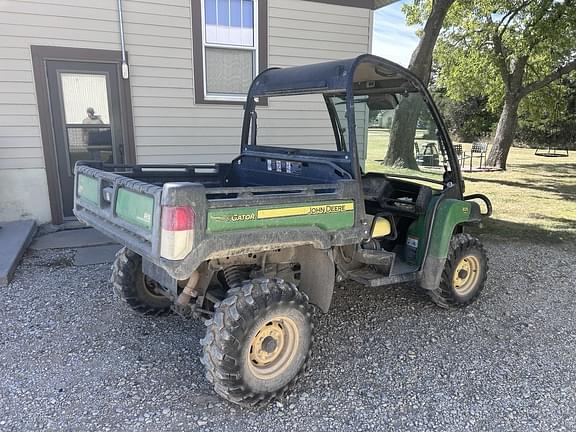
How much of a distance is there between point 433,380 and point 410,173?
72.7 inches

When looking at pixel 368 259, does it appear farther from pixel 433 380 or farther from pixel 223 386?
pixel 223 386

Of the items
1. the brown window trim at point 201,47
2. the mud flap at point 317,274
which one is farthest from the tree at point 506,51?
the mud flap at point 317,274

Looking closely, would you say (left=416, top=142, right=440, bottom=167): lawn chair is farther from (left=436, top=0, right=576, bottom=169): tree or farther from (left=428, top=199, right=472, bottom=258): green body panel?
(left=436, top=0, right=576, bottom=169): tree

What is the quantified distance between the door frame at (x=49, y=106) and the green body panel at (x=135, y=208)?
3.93 meters

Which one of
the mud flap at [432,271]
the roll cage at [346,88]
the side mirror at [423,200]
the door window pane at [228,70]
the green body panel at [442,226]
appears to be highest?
the door window pane at [228,70]

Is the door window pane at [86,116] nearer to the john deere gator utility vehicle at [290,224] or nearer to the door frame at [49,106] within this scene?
the door frame at [49,106]

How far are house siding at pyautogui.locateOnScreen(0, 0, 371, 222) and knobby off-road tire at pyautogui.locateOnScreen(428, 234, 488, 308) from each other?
2.56 m

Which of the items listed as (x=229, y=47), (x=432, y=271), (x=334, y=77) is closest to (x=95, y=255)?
(x=229, y=47)

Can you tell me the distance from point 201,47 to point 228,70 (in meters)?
0.51

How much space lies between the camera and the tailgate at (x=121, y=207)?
101 inches

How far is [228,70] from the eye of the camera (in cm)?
700

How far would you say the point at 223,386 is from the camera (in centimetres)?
274

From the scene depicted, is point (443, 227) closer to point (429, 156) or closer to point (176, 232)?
point (429, 156)

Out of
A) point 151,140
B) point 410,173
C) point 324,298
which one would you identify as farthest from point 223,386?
point 151,140
